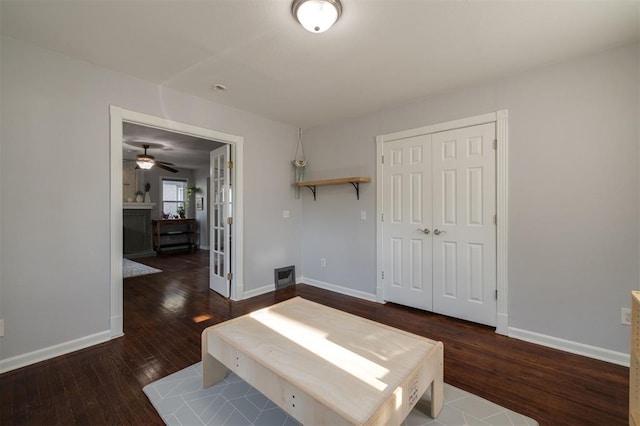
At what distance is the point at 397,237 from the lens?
339cm

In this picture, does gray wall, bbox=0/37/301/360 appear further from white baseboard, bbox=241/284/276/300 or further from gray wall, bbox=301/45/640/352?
gray wall, bbox=301/45/640/352

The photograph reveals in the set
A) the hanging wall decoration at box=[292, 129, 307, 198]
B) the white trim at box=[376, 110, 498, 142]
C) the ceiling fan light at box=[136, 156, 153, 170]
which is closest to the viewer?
the white trim at box=[376, 110, 498, 142]

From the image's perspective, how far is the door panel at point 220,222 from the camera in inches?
145

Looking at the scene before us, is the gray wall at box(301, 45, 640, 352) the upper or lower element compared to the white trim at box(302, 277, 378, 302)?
upper

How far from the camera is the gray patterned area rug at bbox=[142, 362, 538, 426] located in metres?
1.56

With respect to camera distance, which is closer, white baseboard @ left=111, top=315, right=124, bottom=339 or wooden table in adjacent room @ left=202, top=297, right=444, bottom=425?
wooden table in adjacent room @ left=202, top=297, right=444, bottom=425

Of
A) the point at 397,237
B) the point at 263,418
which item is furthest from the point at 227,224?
the point at 263,418

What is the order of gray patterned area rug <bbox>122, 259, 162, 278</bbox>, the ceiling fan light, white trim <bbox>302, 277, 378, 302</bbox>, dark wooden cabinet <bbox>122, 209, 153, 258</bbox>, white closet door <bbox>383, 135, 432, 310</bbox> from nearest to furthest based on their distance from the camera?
white closet door <bbox>383, 135, 432, 310</bbox>
white trim <bbox>302, 277, 378, 302</bbox>
gray patterned area rug <bbox>122, 259, 162, 278</bbox>
the ceiling fan light
dark wooden cabinet <bbox>122, 209, 153, 258</bbox>

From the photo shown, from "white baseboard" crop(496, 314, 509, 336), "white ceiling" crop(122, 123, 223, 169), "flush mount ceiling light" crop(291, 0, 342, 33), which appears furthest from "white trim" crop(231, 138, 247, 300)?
"white baseboard" crop(496, 314, 509, 336)

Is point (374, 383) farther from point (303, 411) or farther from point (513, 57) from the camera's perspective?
point (513, 57)

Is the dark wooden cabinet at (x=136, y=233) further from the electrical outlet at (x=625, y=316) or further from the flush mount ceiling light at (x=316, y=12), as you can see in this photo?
the electrical outlet at (x=625, y=316)

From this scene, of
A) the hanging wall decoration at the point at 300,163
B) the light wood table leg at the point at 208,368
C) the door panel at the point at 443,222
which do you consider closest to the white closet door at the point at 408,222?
the door panel at the point at 443,222

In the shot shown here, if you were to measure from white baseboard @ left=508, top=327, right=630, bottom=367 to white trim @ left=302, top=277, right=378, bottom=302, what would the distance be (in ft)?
5.03

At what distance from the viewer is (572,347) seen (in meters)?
2.32
